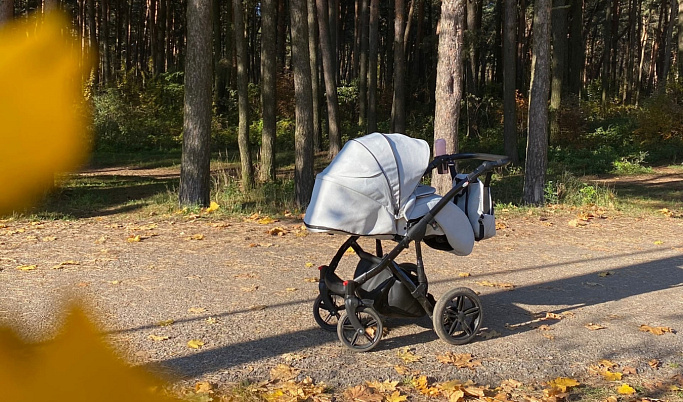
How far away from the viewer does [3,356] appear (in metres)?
1.01

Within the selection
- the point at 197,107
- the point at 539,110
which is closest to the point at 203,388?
the point at 197,107

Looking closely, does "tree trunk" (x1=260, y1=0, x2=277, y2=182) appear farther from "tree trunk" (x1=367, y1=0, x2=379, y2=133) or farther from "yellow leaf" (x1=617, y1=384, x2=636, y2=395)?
"yellow leaf" (x1=617, y1=384, x2=636, y2=395)

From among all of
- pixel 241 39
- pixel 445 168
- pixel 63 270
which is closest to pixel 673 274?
pixel 445 168

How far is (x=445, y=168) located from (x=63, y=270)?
4599 millimetres

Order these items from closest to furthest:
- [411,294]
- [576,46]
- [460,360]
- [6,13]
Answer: [6,13] < [460,360] < [411,294] < [576,46]

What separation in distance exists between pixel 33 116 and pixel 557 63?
2516 centimetres

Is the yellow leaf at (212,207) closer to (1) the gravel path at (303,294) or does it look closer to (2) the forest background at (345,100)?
(2) the forest background at (345,100)

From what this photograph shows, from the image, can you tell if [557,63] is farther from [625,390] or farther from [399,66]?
[625,390]

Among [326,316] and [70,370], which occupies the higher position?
[70,370]

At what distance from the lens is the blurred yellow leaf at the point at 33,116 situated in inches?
34.5

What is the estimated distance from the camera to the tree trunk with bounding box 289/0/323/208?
1338 centimetres

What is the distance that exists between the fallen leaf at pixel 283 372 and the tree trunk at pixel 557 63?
65.4ft

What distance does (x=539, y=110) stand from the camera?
44.6 feet

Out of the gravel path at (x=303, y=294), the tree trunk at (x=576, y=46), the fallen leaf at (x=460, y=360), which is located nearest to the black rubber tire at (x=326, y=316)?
the gravel path at (x=303, y=294)
